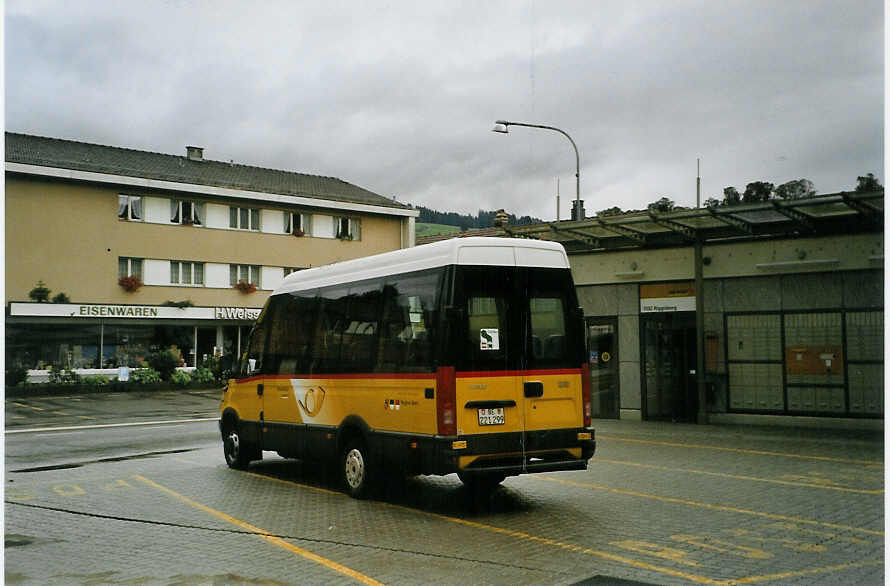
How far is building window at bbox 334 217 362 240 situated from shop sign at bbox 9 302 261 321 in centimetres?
791

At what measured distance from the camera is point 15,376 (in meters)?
36.8

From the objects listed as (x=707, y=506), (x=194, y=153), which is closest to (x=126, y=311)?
(x=194, y=153)

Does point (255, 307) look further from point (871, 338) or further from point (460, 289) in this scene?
point (460, 289)

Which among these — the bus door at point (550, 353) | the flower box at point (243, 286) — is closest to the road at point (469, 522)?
the bus door at point (550, 353)

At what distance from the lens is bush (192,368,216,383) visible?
136 ft

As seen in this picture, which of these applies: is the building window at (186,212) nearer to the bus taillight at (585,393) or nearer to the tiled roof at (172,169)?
the tiled roof at (172,169)

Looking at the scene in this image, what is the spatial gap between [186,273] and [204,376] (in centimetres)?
710

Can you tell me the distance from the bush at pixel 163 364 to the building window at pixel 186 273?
5.87 meters

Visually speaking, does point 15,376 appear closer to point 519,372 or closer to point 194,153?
point 194,153

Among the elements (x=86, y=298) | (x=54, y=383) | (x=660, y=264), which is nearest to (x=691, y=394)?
(x=660, y=264)

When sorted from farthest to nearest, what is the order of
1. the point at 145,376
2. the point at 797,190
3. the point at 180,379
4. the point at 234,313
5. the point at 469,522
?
the point at 234,313 < the point at 180,379 < the point at 145,376 < the point at 797,190 < the point at 469,522

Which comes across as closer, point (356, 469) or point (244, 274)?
point (356, 469)

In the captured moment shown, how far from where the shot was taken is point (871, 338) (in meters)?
17.2

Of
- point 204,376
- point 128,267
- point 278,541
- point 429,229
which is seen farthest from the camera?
point 429,229
